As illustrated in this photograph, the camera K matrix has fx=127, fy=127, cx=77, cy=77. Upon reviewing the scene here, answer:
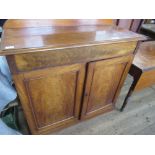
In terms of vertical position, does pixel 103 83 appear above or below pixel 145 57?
below

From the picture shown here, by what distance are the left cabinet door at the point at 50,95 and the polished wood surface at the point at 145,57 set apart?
0.63 m

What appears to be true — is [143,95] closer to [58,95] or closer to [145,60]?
[145,60]

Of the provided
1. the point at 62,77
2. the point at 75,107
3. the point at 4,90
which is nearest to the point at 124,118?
the point at 75,107

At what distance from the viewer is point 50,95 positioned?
958mm

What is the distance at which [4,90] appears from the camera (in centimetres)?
88

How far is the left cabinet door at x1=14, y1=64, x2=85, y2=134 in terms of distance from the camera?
2.68ft

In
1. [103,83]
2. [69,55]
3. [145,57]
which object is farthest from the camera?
[145,57]

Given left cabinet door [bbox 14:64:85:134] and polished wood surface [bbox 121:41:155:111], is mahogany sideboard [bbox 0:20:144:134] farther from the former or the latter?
polished wood surface [bbox 121:41:155:111]

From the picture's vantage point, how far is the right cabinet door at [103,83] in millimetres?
1013

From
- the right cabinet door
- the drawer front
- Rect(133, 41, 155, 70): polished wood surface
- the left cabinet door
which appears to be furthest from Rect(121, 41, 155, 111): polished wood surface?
the left cabinet door

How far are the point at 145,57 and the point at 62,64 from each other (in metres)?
0.99

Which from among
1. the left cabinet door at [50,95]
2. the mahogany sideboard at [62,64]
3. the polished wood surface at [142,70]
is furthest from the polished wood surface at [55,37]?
the polished wood surface at [142,70]

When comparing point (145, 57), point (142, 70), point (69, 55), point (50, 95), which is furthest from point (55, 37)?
point (145, 57)

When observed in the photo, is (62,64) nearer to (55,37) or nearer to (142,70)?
(55,37)
